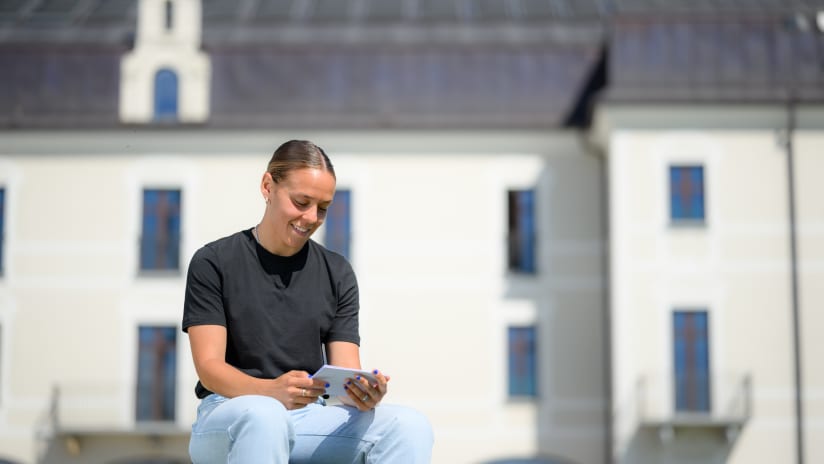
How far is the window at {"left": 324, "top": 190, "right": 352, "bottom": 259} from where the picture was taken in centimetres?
2711

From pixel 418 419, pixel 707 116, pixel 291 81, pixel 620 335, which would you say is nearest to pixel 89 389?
pixel 291 81

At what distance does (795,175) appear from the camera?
2570 cm

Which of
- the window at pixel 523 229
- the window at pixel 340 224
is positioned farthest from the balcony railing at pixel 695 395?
the window at pixel 340 224

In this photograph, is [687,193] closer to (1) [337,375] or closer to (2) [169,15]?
(2) [169,15]

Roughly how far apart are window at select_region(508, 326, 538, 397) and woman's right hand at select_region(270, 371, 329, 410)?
886 inches

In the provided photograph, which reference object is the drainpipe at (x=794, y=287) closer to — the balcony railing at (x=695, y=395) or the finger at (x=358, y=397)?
the balcony railing at (x=695, y=395)

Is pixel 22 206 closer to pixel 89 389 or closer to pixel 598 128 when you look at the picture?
pixel 89 389

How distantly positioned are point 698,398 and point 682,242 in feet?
9.65

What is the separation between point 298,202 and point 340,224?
2262 cm

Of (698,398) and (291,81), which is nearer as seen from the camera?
(698,398)

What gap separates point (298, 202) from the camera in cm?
467

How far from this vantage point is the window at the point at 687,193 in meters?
25.8

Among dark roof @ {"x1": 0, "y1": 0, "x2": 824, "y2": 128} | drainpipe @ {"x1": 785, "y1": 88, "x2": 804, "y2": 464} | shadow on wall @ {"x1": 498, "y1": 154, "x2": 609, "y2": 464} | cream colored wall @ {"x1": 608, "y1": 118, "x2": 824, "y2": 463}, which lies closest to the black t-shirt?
cream colored wall @ {"x1": 608, "y1": 118, "x2": 824, "y2": 463}

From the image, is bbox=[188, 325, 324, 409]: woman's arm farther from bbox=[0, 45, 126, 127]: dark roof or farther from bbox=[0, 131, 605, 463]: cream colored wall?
bbox=[0, 45, 126, 127]: dark roof
